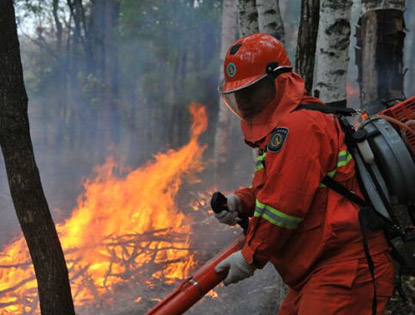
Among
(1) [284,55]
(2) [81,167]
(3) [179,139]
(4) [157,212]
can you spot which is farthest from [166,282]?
(3) [179,139]

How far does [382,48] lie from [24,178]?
4783 millimetres

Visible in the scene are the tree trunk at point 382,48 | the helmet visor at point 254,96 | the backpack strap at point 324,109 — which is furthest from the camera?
the tree trunk at point 382,48

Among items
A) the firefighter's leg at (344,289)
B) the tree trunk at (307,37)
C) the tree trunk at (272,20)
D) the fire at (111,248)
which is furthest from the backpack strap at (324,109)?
the fire at (111,248)

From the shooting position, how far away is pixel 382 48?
5.45 metres

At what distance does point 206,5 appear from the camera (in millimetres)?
17531

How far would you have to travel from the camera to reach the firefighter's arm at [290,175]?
2229 mm

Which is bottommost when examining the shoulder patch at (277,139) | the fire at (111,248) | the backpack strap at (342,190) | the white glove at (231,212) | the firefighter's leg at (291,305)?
the fire at (111,248)

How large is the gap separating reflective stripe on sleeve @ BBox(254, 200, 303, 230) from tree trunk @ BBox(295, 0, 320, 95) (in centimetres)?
200

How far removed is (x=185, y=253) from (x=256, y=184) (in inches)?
197

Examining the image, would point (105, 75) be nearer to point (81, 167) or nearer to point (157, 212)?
point (81, 167)

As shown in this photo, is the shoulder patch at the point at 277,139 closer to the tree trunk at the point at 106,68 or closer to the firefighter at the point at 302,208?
the firefighter at the point at 302,208

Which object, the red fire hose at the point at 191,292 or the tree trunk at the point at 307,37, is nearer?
the red fire hose at the point at 191,292

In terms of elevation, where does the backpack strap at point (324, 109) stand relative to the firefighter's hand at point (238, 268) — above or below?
above

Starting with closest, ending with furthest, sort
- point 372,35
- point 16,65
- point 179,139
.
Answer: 1. point 16,65
2. point 372,35
3. point 179,139
